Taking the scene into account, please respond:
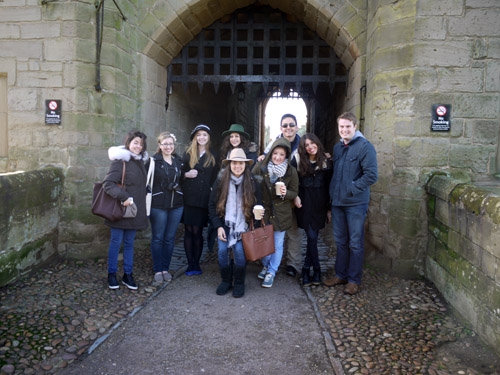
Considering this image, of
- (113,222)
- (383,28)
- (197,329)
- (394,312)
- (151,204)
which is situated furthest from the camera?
(383,28)

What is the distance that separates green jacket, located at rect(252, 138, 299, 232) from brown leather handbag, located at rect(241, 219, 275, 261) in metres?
0.20

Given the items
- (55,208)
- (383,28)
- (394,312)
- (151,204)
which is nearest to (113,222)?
(151,204)

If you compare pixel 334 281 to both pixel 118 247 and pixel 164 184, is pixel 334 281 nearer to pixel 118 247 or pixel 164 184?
pixel 164 184

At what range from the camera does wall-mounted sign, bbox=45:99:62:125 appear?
452 cm

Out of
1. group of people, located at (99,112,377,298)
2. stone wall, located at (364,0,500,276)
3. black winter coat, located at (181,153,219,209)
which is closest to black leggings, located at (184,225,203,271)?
group of people, located at (99,112,377,298)

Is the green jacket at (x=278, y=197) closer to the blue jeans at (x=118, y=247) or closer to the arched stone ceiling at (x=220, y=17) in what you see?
the blue jeans at (x=118, y=247)

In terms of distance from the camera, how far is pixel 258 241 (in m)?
3.64

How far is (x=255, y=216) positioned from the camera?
11.9ft

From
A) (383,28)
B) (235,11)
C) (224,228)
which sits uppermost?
(235,11)

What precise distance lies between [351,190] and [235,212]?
108 centimetres

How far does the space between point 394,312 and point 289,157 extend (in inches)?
66.3

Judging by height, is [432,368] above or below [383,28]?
below

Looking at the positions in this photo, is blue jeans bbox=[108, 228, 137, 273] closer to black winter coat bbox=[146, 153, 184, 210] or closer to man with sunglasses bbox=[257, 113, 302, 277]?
black winter coat bbox=[146, 153, 184, 210]

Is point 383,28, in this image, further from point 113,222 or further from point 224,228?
point 113,222
